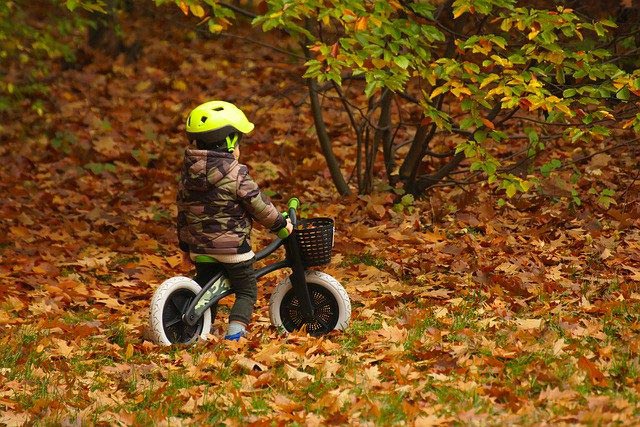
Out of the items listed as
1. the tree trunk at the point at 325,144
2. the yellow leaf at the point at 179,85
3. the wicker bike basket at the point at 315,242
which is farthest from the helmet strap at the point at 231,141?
the yellow leaf at the point at 179,85

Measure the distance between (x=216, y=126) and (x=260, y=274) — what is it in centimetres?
106

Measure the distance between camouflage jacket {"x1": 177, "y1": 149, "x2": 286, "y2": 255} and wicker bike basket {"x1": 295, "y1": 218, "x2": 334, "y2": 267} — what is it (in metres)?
0.20

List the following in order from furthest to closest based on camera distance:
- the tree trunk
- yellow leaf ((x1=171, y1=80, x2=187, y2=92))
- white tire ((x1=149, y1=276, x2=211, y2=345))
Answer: yellow leaf ((x1=171, y1=80, x2=187, y2=92)) → the tree trunk → white tire ((x1=149, y1=276, x2=211, y2=345))

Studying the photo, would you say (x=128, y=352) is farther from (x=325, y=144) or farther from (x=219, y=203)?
(x=325, y=144)

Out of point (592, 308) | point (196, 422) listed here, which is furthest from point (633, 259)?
point (196, 422)

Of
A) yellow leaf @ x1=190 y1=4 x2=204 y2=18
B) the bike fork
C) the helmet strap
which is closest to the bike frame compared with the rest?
the bike fork

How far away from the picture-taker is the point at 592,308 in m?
6.12

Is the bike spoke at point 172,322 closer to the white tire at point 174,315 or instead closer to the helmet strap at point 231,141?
the white tire at point 174,315

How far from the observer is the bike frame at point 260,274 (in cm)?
592

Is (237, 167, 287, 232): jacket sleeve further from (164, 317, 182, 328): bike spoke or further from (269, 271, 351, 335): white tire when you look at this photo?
(164, 317, 182, 328): bike spoke

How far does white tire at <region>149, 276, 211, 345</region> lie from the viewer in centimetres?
575

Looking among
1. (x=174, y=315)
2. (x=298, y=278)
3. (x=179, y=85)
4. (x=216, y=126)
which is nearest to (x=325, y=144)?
(x=298, y=278)

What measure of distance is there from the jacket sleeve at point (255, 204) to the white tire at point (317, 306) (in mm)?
534

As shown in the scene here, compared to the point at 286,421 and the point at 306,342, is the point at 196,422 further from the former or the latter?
the point at 306,342
